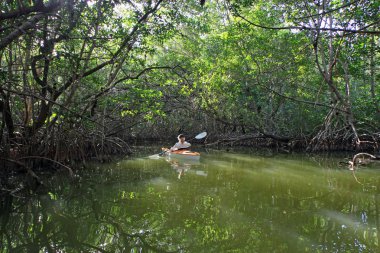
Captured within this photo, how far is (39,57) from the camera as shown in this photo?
5680 millimetres

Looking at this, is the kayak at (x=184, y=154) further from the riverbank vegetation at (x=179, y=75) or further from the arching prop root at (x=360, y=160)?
the arching prop root at (x=360, y=160)

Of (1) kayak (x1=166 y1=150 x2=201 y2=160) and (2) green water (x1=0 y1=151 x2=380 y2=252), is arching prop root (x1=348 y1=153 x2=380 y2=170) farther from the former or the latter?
(1) kayak (x1=166 y1=150 x2=201 y2=160)

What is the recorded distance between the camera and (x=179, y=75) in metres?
9.30

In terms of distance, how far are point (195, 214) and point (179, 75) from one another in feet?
17.3

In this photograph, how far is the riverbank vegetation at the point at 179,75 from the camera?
5609 mm

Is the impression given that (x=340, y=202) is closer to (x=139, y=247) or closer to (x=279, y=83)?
(x=139, y=247)

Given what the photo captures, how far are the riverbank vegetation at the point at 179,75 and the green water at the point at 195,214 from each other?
126 cm

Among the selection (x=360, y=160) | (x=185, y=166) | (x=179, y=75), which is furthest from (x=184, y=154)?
(x=360, y=160)

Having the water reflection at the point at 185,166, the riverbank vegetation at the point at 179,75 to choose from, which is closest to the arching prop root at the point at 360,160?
the riverbank vegetation at the point at 179,75

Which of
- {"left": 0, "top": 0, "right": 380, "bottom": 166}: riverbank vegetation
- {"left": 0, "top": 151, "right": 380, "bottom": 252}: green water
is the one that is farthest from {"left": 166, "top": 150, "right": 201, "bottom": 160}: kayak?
{"left": 0, "top": 151, "right": 380, "bottom": 252}: green water

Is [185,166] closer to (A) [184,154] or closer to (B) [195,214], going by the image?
(A) [184,154]

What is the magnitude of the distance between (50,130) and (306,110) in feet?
34.3

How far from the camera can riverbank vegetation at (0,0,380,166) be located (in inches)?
221

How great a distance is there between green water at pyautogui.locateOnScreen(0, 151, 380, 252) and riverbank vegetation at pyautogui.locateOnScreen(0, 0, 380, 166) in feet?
4.13
